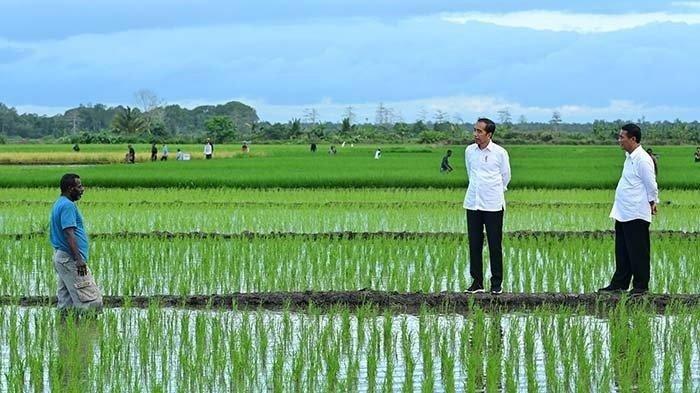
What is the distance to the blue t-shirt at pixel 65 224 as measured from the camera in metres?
7.60

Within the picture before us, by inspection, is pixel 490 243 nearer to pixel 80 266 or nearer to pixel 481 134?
pixel 481 134

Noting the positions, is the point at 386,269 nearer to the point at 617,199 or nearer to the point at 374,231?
the point at 617,199

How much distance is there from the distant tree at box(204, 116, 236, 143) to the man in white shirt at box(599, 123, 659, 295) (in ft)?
233

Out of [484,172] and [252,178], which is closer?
[484,172]

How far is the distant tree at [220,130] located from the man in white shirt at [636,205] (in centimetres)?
7097

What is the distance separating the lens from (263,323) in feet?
24.0

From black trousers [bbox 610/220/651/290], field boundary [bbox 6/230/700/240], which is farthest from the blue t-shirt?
field boundary [bbox 6/230/700/240]

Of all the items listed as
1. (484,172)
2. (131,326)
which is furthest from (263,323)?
(484,172)

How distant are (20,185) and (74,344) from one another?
1787cm

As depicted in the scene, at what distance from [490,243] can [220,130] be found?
7188 centimetres

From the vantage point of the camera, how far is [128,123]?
282 ft

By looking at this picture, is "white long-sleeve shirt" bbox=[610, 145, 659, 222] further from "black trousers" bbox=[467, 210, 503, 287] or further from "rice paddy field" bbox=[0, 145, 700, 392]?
"black trousers" bbox=[467, 210, 503, 287]

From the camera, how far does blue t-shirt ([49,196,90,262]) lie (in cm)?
760

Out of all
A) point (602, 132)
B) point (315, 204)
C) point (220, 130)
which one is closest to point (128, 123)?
point (220, 130)
